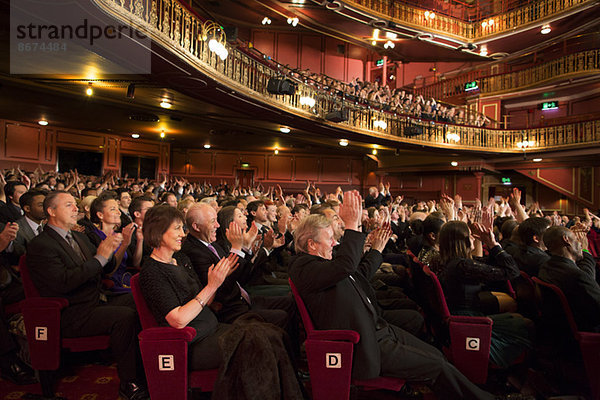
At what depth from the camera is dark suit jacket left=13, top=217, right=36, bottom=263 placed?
2760mm

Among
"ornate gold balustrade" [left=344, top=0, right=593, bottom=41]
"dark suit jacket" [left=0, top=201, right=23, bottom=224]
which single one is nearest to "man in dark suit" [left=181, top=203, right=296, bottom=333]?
"dark suit jacket" [left=0, top=201, right=23, bottom=224]

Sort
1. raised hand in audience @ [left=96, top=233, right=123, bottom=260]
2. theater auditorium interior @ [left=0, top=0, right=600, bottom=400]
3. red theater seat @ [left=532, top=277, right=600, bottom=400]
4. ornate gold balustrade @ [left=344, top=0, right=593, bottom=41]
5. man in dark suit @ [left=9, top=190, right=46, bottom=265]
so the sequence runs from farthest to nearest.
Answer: ornate gold balustrade @ [left=344, top=0, right=593, bottom=41] < man in dark suit @ [left=9, top=190, right=46, bottom=265] < raised hand in audience @ [left=96, top=233, right=123, bottom=260] < red theater seat @ [left=532, top=277, right=600, bottom=400] < theater auditorium interior @ [left=0, top=0, right=600, bottom=400]

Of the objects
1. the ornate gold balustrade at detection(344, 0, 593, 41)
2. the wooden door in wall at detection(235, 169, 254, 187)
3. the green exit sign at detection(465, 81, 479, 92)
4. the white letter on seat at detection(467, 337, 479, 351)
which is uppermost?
the ornate gold balustrade at detection(344, 0, 593, 41)

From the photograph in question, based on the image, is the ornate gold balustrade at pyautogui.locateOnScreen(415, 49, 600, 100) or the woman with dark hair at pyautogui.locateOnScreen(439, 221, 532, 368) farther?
the ornate gold balustrade at pyautogui.locateOnScreen(415, 49, 600, 100)

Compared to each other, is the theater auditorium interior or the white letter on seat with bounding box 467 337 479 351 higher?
the theater auditorium interior

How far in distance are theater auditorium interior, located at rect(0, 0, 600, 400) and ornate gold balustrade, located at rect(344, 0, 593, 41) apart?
0.06 metres

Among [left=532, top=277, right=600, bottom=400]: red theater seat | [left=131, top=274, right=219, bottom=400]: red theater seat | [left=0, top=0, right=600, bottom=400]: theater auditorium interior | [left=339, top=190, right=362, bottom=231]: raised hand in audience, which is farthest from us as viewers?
[left=532, top=277, right=600, bottom=400]: red theater seat

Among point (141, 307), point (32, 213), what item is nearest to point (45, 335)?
point (141, 307)

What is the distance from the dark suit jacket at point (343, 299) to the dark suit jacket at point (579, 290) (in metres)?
1.29

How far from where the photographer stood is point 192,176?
1511 centimetres

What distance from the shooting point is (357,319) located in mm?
1814

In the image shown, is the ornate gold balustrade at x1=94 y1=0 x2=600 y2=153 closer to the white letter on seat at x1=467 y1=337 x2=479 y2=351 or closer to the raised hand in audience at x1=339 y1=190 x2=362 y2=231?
the raised hand in audience at x1=339 y1=190 x2=362 y2=231

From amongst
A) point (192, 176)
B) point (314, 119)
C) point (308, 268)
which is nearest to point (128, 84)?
point (314, 119)

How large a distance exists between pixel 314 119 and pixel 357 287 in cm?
743
